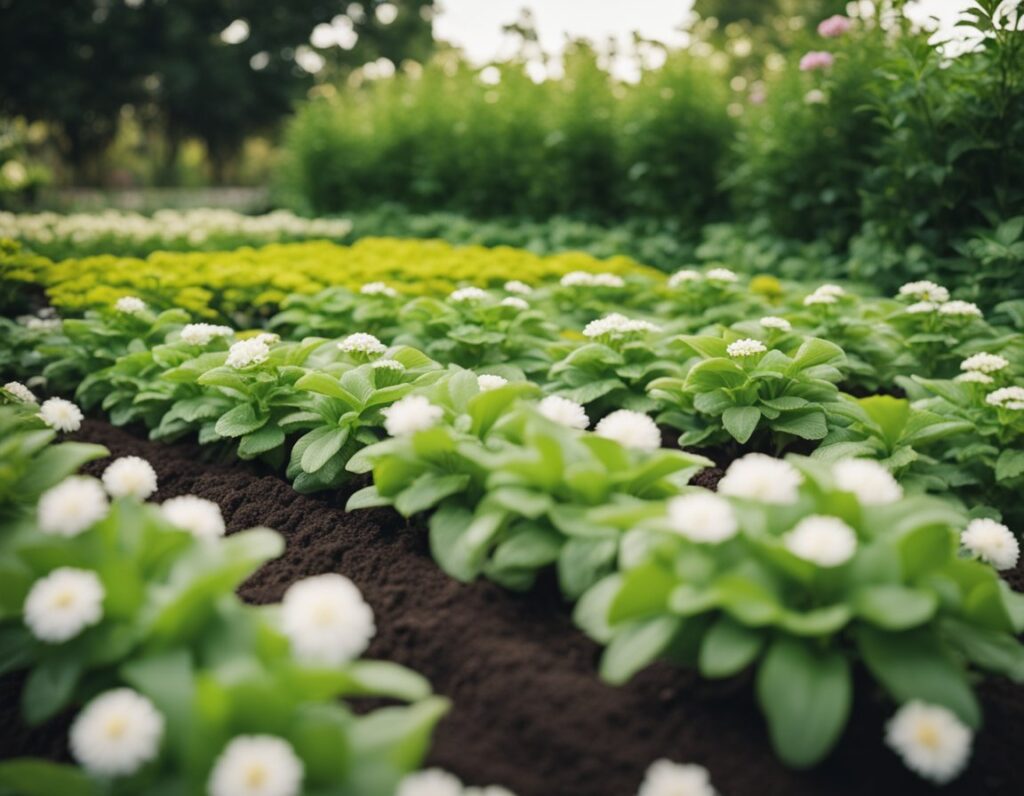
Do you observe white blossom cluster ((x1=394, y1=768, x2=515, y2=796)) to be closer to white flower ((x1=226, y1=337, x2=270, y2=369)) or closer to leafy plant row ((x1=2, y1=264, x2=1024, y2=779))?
leafy plant row ((x1=2, y1=264, x2=1024, y2=779))

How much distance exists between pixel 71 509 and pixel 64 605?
0.65 feet

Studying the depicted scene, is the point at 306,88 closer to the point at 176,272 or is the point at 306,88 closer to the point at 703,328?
the point at 176,272

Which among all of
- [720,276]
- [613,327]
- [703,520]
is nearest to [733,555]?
[703,520]

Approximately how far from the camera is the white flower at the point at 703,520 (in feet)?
4.38

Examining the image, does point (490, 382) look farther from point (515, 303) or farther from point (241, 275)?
point (241, 275)

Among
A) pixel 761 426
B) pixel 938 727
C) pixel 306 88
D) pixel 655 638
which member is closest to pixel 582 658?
pixel 655 638

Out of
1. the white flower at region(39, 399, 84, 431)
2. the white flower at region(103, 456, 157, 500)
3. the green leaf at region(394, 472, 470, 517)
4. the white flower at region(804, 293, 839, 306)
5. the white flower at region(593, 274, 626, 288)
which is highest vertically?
the white flower at region(804, 293, 839, 306)

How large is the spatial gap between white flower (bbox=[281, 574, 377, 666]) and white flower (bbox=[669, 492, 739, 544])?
0.57 metres

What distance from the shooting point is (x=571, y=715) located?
1.46m

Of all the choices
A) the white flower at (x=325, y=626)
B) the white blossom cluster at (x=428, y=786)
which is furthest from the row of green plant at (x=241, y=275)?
the white blossom cluster at (x=428, y=786)

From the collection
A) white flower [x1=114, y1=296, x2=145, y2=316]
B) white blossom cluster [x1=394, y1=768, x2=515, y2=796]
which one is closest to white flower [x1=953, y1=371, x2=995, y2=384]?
white blossom cluster [x1=394, y1=768, x2=515, y2=796]

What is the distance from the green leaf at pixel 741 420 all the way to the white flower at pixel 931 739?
118 cm

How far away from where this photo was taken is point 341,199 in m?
10.4

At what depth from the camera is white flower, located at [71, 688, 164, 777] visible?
3.61ft
